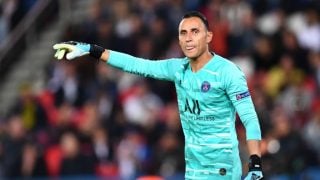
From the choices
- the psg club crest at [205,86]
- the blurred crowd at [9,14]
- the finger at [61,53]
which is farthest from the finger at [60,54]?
the blurred crowd at [9,14]

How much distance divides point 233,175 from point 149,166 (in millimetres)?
7190

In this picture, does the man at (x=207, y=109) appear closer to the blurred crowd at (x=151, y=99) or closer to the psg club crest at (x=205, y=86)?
the psg club crest at (x=205, y=86)

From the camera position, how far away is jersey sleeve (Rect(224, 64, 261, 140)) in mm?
8281

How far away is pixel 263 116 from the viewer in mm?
14258

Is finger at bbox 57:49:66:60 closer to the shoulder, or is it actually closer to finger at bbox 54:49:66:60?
finger at bbox 54:49:66:60

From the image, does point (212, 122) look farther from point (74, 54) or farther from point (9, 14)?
point (9, 14)

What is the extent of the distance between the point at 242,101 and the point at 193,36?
722 millimetres

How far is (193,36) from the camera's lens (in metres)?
8.62

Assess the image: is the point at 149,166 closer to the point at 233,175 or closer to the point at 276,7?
the point at 276,7

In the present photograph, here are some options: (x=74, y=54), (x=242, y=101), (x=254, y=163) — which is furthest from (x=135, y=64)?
(x=254, y=163)

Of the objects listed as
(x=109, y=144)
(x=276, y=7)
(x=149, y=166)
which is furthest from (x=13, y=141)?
(x=276, y=7)

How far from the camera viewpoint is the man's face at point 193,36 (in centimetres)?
862

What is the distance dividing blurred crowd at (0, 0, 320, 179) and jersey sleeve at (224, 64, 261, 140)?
4806 mm

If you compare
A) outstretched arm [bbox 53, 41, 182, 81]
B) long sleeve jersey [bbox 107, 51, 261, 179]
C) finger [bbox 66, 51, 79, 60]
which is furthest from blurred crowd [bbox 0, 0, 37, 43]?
long sleeve jersey [bbox 107, 51, 261, 179]
